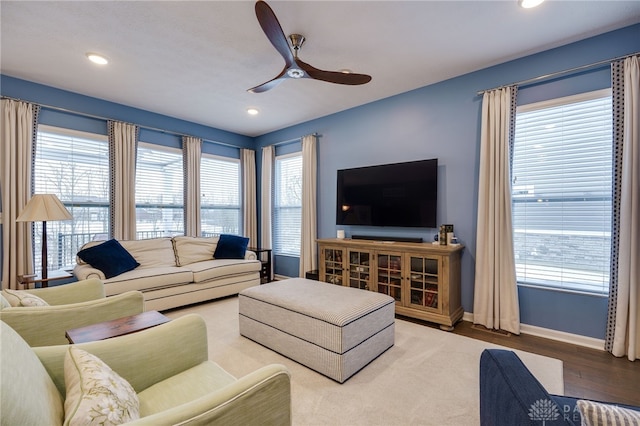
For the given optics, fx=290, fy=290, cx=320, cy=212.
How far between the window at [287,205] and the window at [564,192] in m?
A: 3.21

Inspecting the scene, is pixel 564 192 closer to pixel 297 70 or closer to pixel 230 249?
pixel 297 70

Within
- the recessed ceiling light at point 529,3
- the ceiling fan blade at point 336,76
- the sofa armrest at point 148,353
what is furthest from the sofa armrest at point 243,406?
the recessed ceiling light at point 529,3

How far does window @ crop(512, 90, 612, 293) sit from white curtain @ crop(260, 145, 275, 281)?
150 inches

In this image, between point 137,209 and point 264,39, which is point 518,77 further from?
point 137,209

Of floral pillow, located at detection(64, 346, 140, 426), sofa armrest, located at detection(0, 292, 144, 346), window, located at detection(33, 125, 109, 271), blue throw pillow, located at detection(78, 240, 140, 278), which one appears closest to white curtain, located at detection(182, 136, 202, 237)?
window, located at detection(33, 125, 109, 271)

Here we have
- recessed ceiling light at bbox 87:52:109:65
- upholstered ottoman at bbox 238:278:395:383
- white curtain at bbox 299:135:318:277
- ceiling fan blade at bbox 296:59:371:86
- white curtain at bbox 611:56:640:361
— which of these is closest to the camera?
upholstered ottoman at bbox 238:278:395:383

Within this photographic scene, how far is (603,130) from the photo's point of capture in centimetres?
259

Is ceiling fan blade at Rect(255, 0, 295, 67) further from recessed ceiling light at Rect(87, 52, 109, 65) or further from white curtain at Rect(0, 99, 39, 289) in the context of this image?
white curtain at Rect(0, 99, 39, 289)

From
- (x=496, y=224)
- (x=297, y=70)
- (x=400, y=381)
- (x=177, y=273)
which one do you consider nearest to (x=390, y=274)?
(x=496, y=224)

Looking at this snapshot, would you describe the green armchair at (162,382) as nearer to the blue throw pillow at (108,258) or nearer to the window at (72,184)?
the blue throw pillow at (108,258)

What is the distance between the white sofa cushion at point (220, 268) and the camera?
3.83 meters

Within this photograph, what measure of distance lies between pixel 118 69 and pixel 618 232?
16.5 ft

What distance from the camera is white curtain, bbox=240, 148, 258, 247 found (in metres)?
5.63

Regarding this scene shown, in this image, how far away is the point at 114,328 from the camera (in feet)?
5.46
